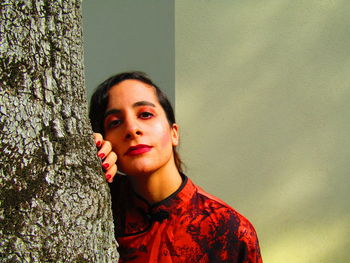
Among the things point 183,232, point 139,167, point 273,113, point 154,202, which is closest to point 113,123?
point 139,167

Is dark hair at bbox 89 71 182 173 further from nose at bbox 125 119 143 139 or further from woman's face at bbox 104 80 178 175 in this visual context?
nose at bbox 125 119 143 139

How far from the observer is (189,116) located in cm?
245

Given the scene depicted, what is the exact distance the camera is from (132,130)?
1377 mm

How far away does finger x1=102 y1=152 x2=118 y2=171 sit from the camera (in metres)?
1.22

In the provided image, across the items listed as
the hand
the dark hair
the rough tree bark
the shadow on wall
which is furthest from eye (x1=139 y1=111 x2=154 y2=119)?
the shadow on wall

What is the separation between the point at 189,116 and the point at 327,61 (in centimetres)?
87

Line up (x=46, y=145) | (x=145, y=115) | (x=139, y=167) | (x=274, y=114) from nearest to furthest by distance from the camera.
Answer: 1. (x=46, y=145)
2. (x=139, y=167)
3. (x=145, y=115)
4. (x=274, y=114)

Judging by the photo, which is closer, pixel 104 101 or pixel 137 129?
pixel 137 129

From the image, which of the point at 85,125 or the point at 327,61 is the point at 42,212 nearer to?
the point at 85,125

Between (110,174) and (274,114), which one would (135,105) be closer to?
(110,174)

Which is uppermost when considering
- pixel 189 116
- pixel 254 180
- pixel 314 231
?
pixel 189 116

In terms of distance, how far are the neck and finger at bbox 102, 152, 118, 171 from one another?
0.21 meters

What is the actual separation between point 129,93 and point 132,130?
18cm

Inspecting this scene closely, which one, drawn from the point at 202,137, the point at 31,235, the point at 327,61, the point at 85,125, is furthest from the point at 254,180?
the point at 31,235
